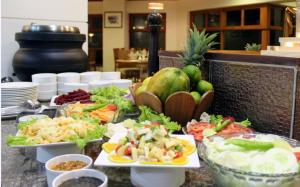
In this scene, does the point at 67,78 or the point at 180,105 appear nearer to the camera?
the point at 180,105

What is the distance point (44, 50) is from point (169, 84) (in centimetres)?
120

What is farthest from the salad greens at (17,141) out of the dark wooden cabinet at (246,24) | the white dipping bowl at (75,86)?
the dark wooden cabinet at (246,24)

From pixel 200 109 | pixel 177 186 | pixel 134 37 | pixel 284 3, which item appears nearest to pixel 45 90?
pixel 200 109

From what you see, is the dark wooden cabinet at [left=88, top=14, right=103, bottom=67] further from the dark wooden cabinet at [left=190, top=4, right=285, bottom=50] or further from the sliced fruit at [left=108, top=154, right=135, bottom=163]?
the sliced fruit at [left=108, top=154, right=135, bottom=163]

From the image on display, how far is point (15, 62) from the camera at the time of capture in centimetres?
210

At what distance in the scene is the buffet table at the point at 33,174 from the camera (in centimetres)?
79

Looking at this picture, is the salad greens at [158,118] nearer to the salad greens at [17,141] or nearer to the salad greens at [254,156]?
the salad greens at [254,156]

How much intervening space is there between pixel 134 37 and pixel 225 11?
3114 millimetres

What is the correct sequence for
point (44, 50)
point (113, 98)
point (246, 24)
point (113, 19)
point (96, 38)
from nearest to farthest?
1. point (113, 98)
2. point (44, 50)
3. point (246, 24)
4. point (113, 19)
5. point (96, 38)

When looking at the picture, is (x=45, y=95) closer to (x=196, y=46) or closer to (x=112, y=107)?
(x=112, y=107)

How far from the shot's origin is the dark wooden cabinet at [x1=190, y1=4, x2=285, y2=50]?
720 cm

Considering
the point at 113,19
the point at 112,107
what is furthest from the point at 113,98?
the point at 113,19

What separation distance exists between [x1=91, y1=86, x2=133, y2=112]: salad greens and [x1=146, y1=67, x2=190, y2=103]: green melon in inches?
6.5

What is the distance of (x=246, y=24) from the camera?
25.0ft
